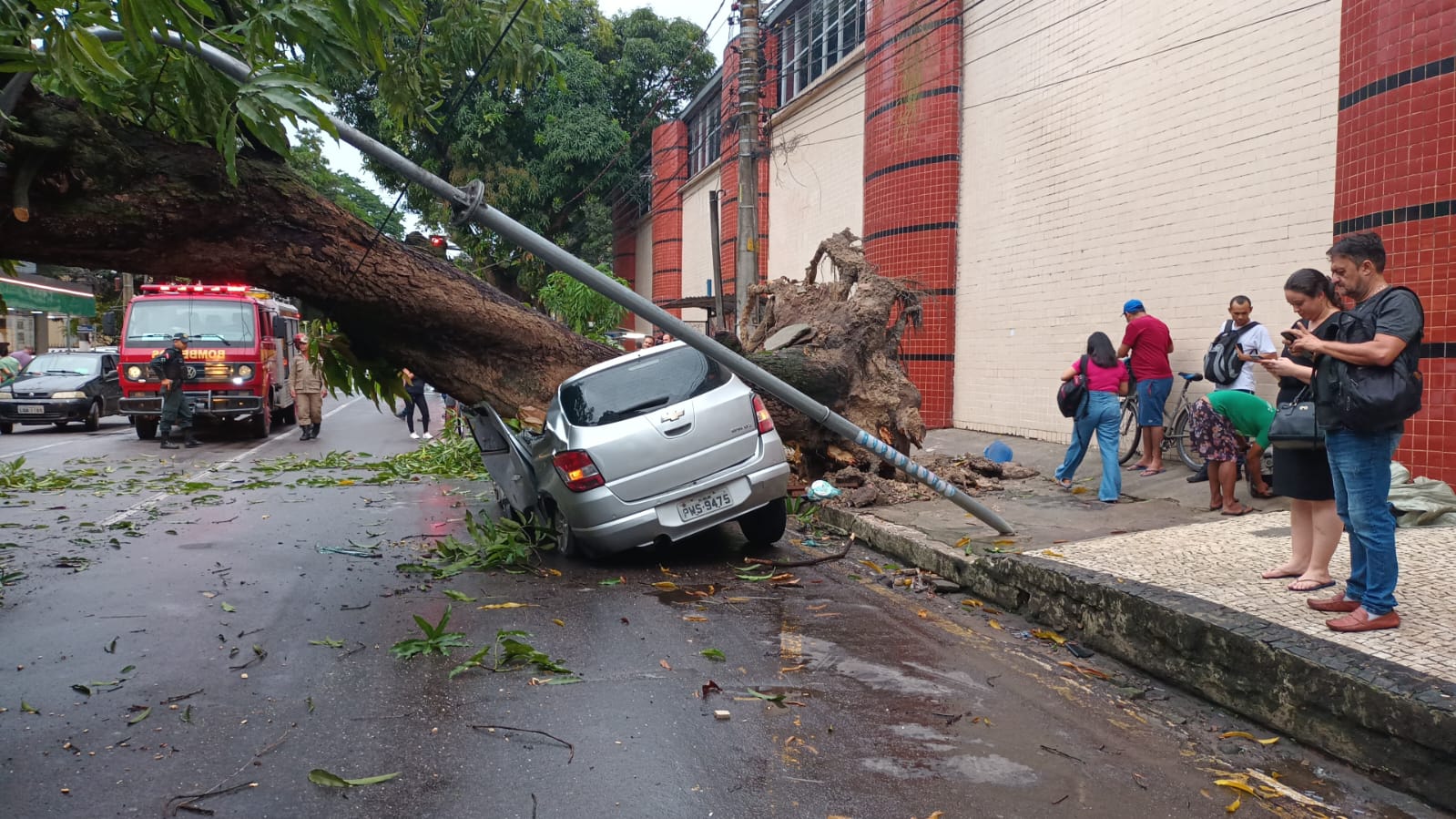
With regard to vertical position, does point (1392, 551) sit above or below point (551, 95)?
below

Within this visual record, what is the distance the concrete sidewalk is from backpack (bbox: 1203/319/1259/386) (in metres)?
1.01

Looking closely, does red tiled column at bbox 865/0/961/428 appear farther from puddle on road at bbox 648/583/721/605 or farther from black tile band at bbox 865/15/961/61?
puddle on road at bbox 648/583/721/605

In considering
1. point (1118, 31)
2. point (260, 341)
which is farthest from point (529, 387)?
point (260, 341)

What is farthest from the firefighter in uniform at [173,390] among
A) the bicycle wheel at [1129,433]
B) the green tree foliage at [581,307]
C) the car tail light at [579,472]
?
the bicycle wheel at [1129,433]

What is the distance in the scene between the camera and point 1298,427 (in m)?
4.88

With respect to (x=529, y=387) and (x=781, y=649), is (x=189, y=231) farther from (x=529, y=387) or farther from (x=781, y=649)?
(x=781, y=649)

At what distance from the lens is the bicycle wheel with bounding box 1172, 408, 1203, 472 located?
9.45m

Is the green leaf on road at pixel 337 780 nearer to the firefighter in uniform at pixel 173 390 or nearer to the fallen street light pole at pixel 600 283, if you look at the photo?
the fallen street light pole at pixel 600 283

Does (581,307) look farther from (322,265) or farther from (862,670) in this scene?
(862,670)

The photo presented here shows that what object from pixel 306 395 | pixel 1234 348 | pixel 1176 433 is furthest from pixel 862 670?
pixel 306 395

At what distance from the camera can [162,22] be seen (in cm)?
345

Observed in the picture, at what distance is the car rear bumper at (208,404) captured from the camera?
689 inches

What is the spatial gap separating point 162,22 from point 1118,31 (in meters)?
10.7

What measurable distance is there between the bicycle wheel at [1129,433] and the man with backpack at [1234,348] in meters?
1.99
